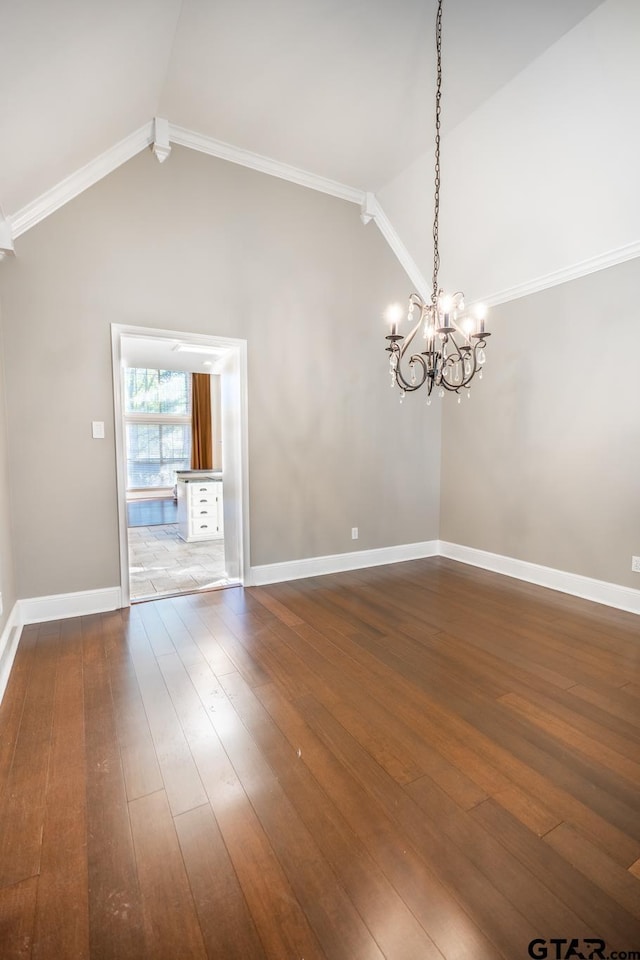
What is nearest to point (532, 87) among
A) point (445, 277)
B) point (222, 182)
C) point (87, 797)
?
point (445, 277)

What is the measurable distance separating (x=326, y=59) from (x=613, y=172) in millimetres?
2086

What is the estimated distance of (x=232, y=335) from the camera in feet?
12.8

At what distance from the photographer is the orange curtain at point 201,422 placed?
34.0 ft

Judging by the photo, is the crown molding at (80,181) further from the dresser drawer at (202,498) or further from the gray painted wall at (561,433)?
the dresser drawer at (202,498)

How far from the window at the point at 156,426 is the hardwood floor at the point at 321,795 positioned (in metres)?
7.72

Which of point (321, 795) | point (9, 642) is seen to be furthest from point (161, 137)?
point (321, 795)

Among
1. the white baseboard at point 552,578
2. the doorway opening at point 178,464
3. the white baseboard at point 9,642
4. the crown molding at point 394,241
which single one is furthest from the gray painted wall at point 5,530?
the white baseboard at point 552,578

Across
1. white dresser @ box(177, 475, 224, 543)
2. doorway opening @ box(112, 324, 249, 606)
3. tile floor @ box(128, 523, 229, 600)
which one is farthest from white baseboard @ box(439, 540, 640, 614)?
white dresser @ box(177, 475, 224, 543)

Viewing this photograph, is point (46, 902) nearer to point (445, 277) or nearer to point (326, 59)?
point (326, 59)

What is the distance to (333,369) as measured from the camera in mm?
4426

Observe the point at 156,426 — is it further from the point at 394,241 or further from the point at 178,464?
the point at 394,241

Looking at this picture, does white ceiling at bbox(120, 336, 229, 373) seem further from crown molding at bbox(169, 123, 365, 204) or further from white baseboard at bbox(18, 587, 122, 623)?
white baseboard at bbox(18, 587, 122, 623)

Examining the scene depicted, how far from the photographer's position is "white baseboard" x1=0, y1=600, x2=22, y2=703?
2.45 metres

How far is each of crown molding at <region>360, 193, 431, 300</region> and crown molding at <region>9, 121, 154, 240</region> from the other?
2055mm
